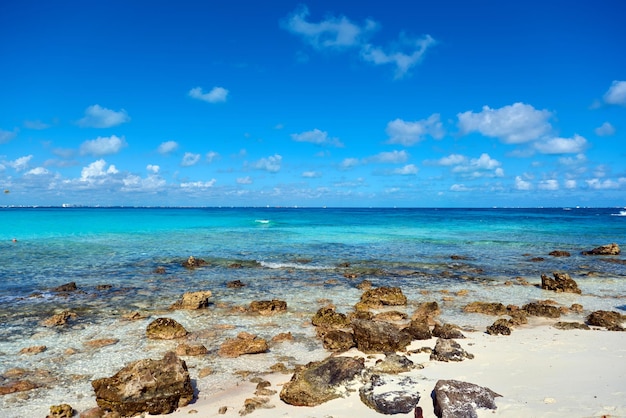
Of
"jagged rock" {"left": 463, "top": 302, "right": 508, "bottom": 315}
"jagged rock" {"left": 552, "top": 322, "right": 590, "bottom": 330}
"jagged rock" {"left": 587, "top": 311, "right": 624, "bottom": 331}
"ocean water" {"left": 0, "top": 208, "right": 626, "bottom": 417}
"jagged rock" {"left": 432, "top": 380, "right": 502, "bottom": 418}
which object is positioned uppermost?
"jagged rock" {"left": 432, "top": 380, "right": 502, "bottom": 418}

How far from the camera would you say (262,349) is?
436 inches

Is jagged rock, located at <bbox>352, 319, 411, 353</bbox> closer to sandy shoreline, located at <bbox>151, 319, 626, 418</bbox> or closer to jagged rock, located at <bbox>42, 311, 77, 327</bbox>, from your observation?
sandy shoreline, located at <bbox>151, 319, 626, 418</bbox>

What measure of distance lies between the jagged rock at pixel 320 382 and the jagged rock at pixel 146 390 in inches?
79.8

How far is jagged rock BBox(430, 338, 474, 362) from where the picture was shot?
976 cm

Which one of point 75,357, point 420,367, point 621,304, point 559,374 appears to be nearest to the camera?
point 559,374

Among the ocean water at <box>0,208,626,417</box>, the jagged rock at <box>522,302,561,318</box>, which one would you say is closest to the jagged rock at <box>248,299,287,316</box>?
the ocean water at <box>0,208,626,417</box>

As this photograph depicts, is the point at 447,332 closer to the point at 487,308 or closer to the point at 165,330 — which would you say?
the point at 487,308

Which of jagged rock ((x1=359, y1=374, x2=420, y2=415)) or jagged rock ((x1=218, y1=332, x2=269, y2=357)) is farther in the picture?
jagged rock ((x1=218, y1=332, x2=269, y2=357))

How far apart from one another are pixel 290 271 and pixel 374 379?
1649 cm

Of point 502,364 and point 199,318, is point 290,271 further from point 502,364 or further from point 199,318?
point 502,364

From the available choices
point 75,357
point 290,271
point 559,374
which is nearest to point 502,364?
point 559,374

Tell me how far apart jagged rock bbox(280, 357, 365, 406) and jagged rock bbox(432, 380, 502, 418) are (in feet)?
6.02

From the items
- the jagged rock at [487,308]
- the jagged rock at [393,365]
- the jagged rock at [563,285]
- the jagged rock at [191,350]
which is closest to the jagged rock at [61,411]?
the jagged rock at [191,350]

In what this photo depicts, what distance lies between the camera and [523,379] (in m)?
8.41
